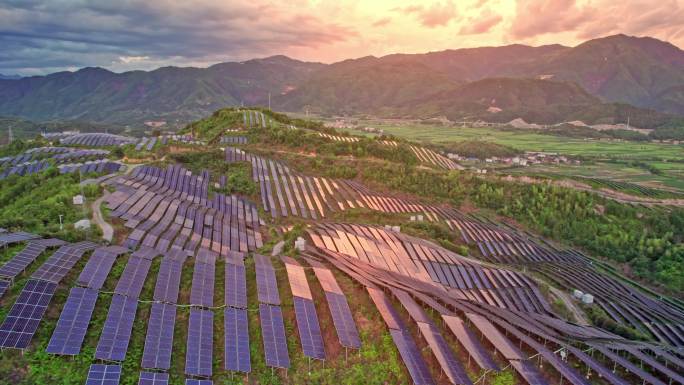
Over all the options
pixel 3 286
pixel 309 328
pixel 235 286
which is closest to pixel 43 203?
pixel 3 286

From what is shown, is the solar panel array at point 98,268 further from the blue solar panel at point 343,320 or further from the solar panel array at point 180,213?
the blue solar panel at point 343,320

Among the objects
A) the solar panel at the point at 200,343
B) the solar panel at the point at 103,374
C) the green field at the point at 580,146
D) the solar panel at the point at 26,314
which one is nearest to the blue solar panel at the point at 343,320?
the solar panel at the point at 200,343

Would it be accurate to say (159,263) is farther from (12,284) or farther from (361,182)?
(361,182)

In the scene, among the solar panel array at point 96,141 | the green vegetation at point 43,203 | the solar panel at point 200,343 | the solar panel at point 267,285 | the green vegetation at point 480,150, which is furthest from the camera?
the green vegetation at point 480,150

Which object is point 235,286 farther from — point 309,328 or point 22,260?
point 22,260

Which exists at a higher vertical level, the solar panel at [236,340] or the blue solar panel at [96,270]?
the blue solar panel at [96,270]
